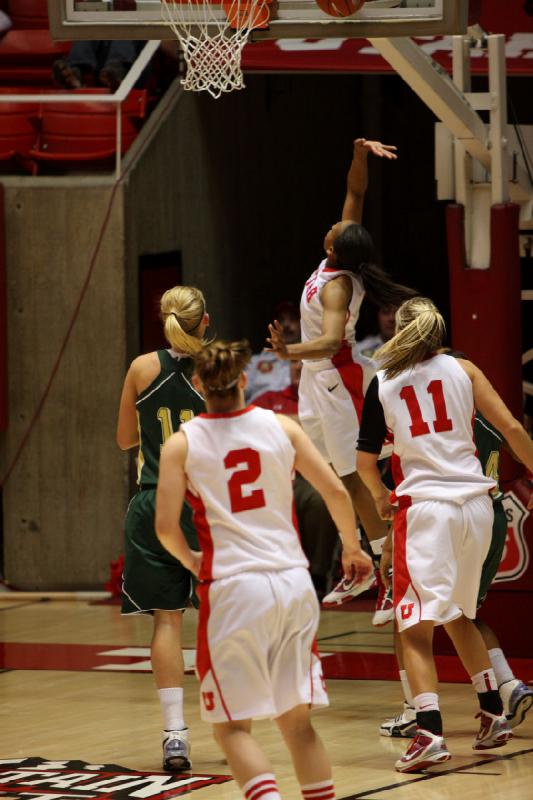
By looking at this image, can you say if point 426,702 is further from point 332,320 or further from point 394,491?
point 332,320

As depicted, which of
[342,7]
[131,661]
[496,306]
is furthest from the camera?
[131,661]

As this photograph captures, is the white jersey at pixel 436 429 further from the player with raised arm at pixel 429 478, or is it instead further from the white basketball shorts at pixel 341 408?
the white basketball shorts at pixel 341 408

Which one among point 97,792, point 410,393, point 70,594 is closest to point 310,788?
point 97,792

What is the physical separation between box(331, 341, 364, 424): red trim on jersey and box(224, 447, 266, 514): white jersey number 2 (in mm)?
3263

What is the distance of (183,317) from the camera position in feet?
20.7

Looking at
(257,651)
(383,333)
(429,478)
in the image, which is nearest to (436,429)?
(429,478)

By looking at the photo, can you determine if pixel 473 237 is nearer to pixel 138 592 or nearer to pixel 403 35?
pixel 403 35

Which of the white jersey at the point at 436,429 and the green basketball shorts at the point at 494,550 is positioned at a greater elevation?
the white jersey at the point at 436,429

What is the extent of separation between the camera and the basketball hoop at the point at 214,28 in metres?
6.94

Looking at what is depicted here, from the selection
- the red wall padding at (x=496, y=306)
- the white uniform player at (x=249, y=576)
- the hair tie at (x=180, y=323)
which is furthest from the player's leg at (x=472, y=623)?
the red wall padding at (x=496, y=306)

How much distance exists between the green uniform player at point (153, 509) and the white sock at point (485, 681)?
120 cm

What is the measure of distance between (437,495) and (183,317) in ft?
4.18

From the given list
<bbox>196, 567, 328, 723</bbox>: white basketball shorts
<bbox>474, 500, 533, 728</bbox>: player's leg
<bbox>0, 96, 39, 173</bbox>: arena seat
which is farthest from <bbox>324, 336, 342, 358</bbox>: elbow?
<bbox>0, 96, 39, 173</bbox>: arena seat

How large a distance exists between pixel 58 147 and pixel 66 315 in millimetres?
1385
